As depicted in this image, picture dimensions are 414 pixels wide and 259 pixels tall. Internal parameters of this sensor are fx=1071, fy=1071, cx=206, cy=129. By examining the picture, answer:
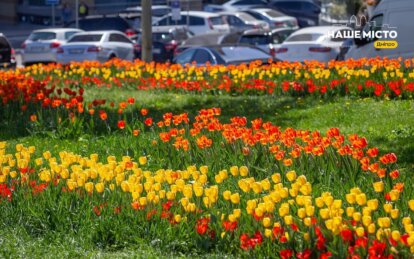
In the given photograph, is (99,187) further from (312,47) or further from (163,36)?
(163,36)

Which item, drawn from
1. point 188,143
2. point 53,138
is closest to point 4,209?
point 188,143

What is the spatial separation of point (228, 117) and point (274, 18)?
34.6 m

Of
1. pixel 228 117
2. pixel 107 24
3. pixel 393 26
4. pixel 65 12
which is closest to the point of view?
pixel 228 117

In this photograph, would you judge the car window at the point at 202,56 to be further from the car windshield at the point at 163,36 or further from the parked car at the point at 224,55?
the car windshield at the point at 163,36

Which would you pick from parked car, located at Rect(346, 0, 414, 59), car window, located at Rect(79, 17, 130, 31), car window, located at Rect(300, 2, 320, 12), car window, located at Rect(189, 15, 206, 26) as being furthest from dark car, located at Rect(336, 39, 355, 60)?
car window, located at Rect(300, 2, 320, 12)

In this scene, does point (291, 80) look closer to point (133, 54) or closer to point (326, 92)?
point (326, 92)

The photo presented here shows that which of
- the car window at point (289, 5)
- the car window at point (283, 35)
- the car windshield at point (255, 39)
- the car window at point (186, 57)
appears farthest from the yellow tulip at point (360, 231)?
the car window at point (289, 5)

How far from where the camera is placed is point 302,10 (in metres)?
55.4

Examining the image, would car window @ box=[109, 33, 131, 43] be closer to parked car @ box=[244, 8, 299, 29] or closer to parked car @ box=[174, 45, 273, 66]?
parked car @ box=[174, 45, 273, 66]

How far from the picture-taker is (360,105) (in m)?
14.9

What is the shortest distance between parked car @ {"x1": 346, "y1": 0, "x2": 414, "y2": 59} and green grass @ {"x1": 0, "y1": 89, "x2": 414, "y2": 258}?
5.60 metres

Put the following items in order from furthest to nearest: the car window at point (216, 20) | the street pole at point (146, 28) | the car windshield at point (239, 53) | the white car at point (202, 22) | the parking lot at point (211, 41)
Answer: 1. the car window at point (216, 20)
2. the white car at point (202, 22)
3. the parking lot at point (211, 41)
4. the car windshield at point (239, 53)
5. the street pole at point (146, 28)

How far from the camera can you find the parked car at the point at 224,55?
2389cm

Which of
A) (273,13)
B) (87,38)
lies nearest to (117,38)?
(87,38)
